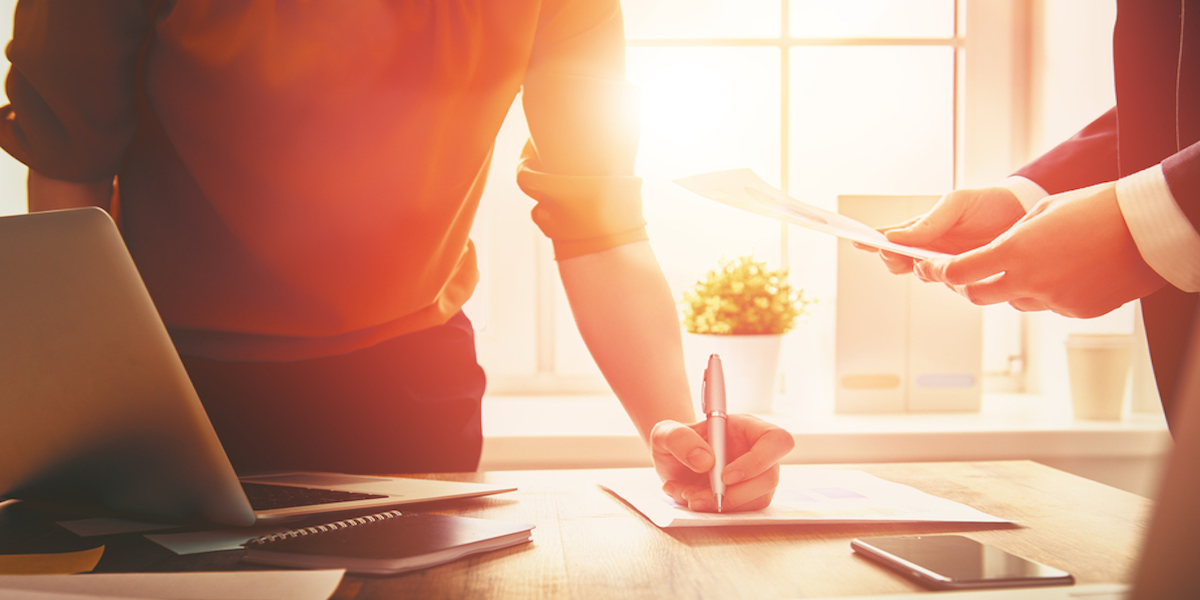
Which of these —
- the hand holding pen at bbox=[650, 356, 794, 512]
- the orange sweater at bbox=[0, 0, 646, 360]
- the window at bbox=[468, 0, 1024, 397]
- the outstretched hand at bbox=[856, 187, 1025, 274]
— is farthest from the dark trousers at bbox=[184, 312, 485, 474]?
the window at bbox=[468, 0, 1024, 397]

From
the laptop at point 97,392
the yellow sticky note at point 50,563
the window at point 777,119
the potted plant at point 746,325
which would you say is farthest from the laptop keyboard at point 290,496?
the window at point 777,119

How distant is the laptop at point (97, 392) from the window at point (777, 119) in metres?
1.40

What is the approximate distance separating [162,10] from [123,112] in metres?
0.12

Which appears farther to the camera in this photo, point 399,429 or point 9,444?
point 399,429

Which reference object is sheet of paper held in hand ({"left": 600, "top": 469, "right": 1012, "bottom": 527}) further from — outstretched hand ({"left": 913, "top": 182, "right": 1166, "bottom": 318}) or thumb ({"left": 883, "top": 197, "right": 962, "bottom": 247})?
thumb ({"left": 883, "top": 197, "right": 962, "bottom": 247})

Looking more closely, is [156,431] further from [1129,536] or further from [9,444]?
[1129,536]

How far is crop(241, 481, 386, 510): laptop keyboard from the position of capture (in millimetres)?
584

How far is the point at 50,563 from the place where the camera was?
458 millimetres

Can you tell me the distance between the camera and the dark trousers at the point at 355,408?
2.90 ft

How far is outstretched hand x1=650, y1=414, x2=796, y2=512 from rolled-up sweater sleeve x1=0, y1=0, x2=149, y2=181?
Answer: 674mm

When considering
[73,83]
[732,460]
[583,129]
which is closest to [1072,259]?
[732,460]

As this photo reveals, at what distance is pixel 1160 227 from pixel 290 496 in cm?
78

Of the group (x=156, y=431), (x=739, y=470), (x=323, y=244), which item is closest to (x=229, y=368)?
(x=323, y=244)

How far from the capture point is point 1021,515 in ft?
2.00
